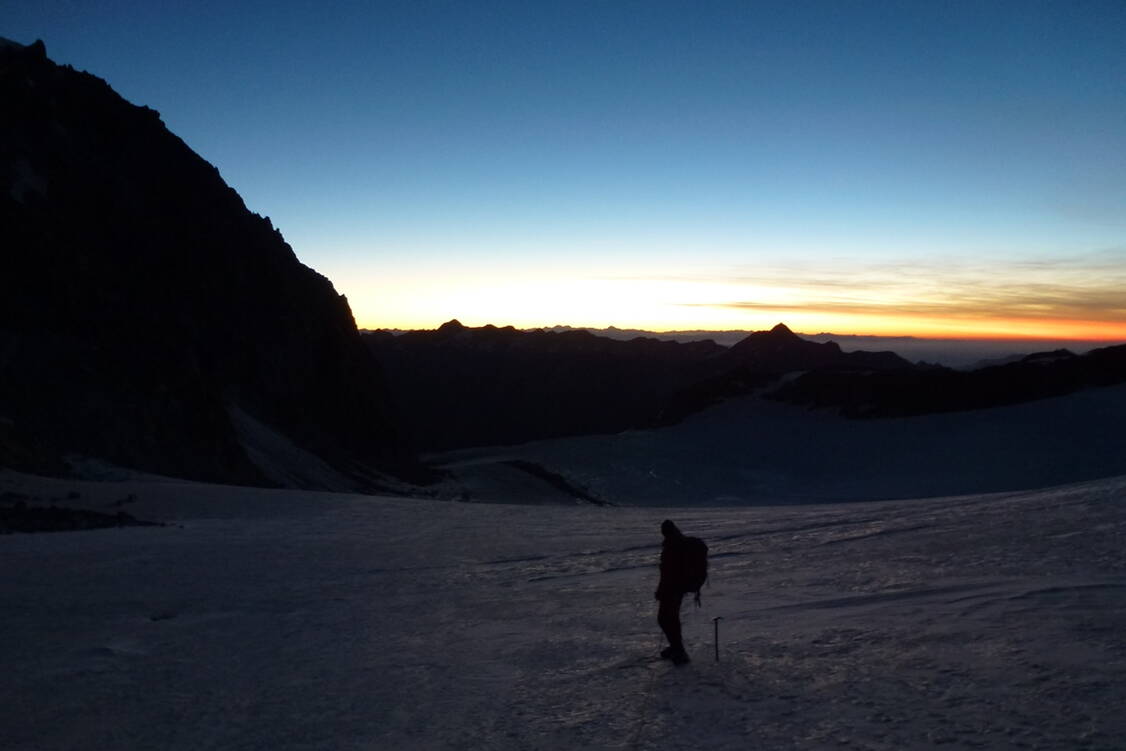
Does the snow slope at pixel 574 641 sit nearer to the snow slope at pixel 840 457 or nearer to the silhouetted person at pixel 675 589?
the silhouetted person at pixel 675 589

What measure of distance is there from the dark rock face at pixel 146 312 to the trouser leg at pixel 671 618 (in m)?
24.0

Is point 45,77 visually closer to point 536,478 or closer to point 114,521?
point 536,478

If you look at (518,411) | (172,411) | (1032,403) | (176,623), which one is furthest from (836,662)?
(518,411)

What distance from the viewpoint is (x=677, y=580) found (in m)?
8.95

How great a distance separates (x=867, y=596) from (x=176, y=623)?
8.30 meters

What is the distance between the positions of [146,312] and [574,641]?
4306 centimetres

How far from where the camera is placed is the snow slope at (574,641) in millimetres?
7285

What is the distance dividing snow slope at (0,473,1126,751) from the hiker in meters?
0.33

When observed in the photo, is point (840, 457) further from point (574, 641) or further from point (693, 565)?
point (693, 565)

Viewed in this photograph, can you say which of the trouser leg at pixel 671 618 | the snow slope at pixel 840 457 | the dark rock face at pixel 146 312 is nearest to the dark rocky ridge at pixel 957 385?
the snow slope at pixel 840 457

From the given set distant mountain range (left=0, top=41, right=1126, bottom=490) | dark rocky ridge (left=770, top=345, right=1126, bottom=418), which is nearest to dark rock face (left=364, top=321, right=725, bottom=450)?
distant mountain range (left=0, top=41, right=1126, bottom=490)

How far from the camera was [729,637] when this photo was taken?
10023 mm

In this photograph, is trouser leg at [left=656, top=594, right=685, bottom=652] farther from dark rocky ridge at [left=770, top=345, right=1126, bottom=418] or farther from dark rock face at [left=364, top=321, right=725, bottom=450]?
dark rock face at [left=364, top=321, right=725, bottom=450]

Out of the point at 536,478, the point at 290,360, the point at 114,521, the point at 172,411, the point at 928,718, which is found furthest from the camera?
the point at 290,360
